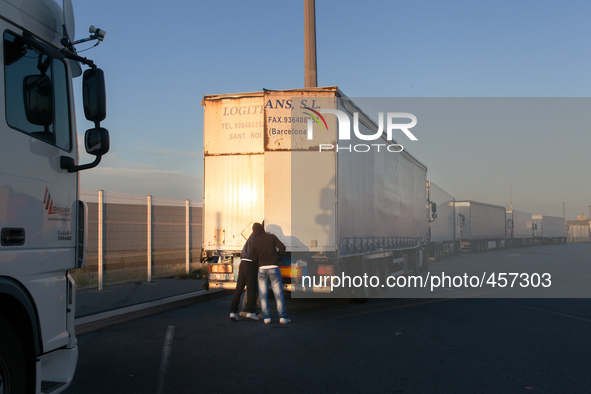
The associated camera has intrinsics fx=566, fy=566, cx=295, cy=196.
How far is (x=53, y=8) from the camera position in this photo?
14.9 ft

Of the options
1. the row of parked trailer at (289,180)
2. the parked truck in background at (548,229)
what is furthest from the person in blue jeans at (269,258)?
the parked truck in background at (548,229)

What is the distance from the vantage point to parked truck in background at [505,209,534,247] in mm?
58625

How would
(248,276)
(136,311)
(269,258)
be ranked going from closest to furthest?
(269,258) < (248,276) < (136,311)

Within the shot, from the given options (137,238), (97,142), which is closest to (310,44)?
(137,238)

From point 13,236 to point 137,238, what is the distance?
11.4 m

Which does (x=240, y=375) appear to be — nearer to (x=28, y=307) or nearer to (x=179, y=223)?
(x=28, y=307)

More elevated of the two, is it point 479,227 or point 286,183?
point 286,183

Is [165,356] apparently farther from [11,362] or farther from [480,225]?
[480,225]

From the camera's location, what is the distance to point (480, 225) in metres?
47.0

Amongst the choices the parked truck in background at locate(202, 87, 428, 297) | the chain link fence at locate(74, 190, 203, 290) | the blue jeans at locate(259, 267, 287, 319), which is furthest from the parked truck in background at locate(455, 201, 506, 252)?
the blue jeans at locate(259, 267, 287, 319)

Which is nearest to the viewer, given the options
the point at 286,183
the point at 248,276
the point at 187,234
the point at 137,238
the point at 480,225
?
the point at 248,276

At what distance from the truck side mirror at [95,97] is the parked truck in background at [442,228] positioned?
25.3m

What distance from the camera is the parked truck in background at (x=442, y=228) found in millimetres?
32750

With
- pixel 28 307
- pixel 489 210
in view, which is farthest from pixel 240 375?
pixel 489 210
